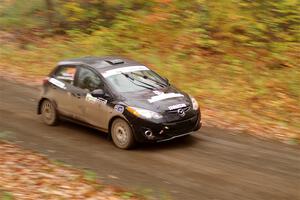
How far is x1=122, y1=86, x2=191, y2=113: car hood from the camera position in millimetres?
10250

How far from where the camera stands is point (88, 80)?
37.3 feet

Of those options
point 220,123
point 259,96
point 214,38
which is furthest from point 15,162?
point 214,38

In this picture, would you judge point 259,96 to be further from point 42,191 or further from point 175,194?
point 42,191

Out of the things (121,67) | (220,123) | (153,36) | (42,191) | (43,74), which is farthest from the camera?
(153,36)

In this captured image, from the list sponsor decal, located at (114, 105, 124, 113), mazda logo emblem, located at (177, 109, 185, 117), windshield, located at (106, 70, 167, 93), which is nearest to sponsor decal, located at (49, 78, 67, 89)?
windshield, located at (106, 70, 167, 93)

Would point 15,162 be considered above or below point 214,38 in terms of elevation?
below

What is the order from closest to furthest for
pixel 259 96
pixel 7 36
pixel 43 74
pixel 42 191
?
pixel 42 191
pixel 259 96
pixel 43 74
pixel 7 36

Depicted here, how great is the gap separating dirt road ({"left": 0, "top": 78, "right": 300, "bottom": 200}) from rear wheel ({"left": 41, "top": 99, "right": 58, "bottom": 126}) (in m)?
0.20

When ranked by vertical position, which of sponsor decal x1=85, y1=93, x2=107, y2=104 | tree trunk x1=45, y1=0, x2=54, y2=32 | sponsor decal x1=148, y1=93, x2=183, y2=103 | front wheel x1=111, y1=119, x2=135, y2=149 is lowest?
front wheel x1=111, y1=119, x2=135, y2=149

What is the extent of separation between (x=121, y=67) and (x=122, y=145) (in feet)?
6.51

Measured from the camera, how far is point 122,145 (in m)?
10.6

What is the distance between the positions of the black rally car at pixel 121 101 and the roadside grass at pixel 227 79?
90.5 inches

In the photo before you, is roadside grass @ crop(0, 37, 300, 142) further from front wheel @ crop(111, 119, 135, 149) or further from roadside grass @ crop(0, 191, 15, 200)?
roadside grass @ crop(0, 191, 15, 200)

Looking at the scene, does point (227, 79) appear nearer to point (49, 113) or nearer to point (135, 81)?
point (135, 81)
